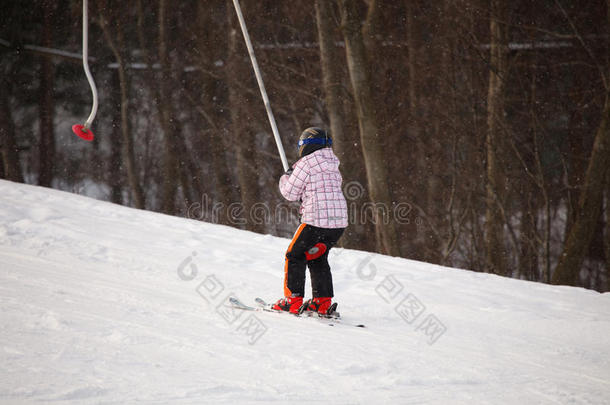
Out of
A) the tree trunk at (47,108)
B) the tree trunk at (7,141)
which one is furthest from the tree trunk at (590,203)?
the tree trunk at (47,108)

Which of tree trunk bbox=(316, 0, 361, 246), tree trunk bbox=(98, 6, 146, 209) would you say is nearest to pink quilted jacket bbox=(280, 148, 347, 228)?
tree trunk bbox=(316, 0, 361, 246)

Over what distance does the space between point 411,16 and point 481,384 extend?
12.5 meters

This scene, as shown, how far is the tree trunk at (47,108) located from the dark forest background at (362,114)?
47 mm

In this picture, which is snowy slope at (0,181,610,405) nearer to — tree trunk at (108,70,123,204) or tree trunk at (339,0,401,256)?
tree trunk at (339,0,401,256)

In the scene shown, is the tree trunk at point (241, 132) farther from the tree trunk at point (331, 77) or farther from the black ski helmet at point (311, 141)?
the black ski helmet at point (311, 141)

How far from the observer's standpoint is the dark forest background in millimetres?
11945

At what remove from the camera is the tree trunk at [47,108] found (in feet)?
63.4

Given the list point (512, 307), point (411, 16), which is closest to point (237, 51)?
point (411, 16)

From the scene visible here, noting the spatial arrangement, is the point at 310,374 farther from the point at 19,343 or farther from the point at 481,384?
the point at 19,343

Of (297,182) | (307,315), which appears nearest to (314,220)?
(297,182)

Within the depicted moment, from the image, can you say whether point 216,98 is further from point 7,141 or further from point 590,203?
point 590,203

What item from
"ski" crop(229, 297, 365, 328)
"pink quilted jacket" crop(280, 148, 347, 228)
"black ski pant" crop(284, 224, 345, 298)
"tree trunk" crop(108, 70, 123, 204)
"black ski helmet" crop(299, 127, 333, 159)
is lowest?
"tree trunk" crop(108, 70, 123, 204)

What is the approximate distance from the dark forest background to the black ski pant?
22.4ft

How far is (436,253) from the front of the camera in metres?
14.2
